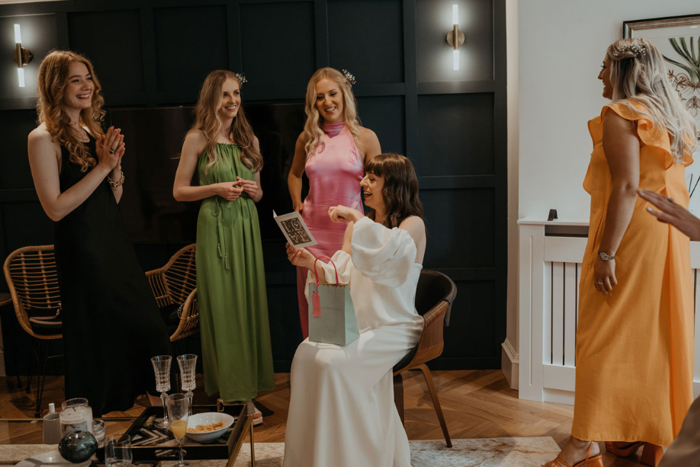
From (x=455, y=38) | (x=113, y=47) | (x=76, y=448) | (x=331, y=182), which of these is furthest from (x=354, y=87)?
(x=76, y=448)

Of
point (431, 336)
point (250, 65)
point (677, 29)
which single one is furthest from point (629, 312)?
point (250, 65)

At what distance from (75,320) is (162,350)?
16.3 inches

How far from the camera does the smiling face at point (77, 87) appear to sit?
2602mm

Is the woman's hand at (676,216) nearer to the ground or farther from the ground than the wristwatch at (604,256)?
farther from the ground

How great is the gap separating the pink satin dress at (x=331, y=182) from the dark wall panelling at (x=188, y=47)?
3.80 ft

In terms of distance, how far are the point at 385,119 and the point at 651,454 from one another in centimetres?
254

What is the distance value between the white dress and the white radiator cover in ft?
3.75

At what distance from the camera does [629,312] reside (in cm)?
240

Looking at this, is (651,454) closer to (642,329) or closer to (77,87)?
(642,329)

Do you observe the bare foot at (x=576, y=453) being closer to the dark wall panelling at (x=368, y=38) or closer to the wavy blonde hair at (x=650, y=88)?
the wavy blonde hair at (x=650, y=88)

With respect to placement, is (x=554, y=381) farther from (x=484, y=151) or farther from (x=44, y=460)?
(x=44, y=460)

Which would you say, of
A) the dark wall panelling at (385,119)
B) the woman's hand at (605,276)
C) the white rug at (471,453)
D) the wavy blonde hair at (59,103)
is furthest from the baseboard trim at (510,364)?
the wavy blonde hair at (59,103)

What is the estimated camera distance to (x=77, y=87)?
8.59 feet

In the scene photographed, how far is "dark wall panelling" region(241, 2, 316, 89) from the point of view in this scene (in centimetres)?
393
